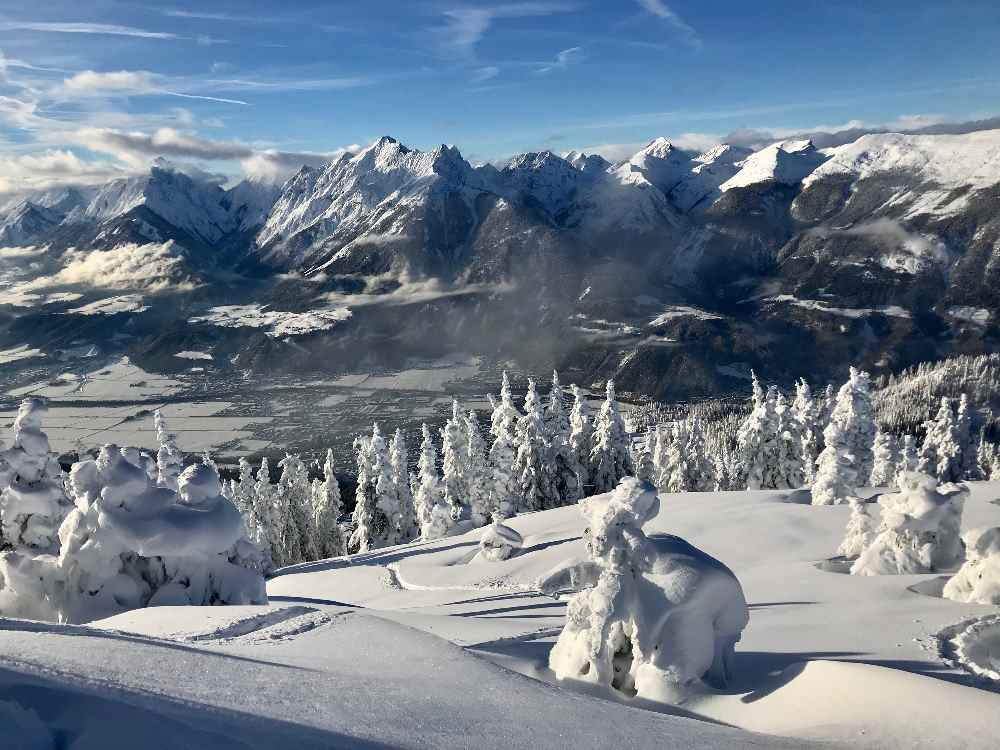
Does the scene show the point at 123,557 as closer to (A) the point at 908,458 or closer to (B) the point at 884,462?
(B) the point at 884,462

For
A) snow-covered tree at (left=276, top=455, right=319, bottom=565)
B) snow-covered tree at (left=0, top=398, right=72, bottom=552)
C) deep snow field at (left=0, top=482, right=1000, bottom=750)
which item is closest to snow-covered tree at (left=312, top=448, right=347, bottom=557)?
snow-covered tree at (left=276, top=455, right=319, bottom=565)

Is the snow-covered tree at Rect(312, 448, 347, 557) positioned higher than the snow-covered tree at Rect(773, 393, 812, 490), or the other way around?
the snow-covered tree at Rect(773, 393, 812, 490)

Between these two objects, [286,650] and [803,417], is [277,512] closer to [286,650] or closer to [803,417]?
[803,417]

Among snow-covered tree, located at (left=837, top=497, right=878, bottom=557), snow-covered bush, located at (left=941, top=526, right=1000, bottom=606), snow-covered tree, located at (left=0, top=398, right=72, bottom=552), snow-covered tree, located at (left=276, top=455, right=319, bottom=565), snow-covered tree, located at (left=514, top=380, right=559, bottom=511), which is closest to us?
snow-covered bush, located at (left=941, top=526, right=1000, bottom=606)

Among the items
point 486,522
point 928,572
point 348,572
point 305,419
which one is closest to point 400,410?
point 305,419

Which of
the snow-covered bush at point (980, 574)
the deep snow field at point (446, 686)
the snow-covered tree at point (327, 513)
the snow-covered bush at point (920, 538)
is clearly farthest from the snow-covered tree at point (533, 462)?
the snow-covered bush at point (980, 574)

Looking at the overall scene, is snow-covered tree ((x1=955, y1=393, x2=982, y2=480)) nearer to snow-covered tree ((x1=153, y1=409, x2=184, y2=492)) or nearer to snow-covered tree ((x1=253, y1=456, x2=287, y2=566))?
snow-covered tree ((x1=253, y1=456, x2=287, y2=566))
